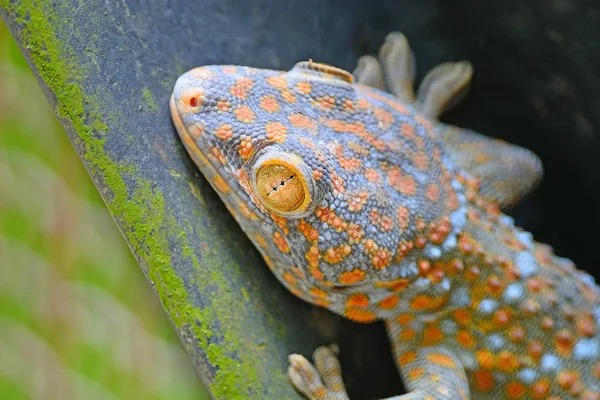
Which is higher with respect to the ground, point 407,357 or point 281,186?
point 281,186

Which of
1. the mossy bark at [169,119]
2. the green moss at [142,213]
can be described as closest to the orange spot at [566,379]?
the mossy bark at [169,119]

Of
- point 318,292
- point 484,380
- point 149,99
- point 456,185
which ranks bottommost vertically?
point 484,380

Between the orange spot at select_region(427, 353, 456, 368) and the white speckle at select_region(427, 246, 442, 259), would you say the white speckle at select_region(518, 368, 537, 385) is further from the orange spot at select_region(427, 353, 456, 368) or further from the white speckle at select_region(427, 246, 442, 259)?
the white speckle at select_region(427, 246, 442, 259)

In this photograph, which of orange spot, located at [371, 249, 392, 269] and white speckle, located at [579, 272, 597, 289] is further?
white speckle, located at [579, 272, 597, 289]

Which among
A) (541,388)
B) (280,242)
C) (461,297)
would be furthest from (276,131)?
(541,388)

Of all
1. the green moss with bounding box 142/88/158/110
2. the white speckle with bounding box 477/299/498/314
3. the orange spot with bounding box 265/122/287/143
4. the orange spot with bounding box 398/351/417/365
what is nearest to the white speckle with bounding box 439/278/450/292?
the white speckle with bounding box 477/299/498/314

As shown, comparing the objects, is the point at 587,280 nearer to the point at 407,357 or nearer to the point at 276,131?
the point at 407,357
